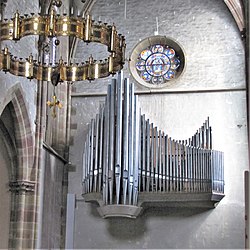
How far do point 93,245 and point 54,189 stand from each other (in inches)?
71.3

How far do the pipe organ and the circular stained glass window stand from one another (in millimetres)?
1889

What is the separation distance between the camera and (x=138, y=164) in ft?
52.0

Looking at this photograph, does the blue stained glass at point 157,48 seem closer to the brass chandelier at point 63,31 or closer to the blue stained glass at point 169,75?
the blue stained glass at point 169,75

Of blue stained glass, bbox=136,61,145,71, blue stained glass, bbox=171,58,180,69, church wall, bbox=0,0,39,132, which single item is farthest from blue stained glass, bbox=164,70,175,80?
church wall, bbox=0,0,39,132

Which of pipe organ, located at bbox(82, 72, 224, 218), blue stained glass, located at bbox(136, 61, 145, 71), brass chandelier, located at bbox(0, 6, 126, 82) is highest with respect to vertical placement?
blue stained glass, located at bbox(136, 61, 145, 71)

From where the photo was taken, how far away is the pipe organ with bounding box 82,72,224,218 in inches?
615

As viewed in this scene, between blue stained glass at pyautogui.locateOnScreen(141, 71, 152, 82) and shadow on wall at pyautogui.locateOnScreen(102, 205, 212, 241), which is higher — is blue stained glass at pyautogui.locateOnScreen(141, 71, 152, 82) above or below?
above

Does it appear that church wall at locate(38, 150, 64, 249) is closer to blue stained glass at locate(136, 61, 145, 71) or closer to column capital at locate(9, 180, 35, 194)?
column capital at locate(9, 180, 35, 194)

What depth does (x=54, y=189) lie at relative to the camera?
16.4 meters

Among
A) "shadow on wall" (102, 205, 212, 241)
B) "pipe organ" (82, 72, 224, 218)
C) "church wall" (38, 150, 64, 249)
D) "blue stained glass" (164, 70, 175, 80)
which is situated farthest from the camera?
"blue stained glass" (164, 70, 175, 80)

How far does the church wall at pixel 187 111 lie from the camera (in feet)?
54.0

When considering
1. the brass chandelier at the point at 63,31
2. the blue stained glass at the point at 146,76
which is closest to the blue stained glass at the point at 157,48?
the blue stained glass at the point at 146,76

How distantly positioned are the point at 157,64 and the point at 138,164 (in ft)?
11.6

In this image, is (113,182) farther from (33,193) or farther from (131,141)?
(33,193)
